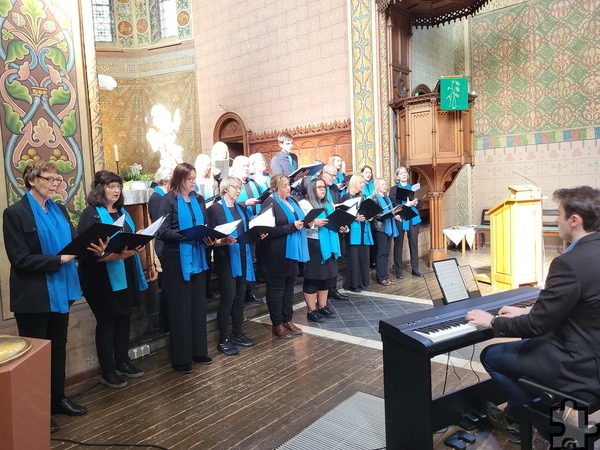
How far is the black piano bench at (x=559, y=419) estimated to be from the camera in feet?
5.78

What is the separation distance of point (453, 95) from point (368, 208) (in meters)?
2.71

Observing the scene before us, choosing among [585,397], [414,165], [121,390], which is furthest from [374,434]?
[414,165]

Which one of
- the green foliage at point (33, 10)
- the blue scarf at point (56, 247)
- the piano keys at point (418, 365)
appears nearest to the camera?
the piano keys at point (418, 365)

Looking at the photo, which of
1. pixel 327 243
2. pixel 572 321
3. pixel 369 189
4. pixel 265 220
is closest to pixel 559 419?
pixel 572 321

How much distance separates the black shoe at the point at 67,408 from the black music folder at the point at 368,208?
345cm

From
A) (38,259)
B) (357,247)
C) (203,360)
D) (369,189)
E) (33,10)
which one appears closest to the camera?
(38,259)

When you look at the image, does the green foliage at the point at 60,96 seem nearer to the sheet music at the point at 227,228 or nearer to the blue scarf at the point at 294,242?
the sheet music at the point at 227,228

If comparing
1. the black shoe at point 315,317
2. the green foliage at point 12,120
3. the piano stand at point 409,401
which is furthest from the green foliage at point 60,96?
the black shoe at point 315,317

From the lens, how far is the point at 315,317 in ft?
16.2

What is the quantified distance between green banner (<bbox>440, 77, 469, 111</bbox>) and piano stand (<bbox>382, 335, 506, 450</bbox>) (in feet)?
17.7

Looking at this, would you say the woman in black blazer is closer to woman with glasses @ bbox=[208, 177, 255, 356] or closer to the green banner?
woman with glasses @ bbox=[208, 177, 255, 356]

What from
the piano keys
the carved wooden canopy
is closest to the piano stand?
the piano keys

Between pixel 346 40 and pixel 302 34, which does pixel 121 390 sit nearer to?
pixel 346 40

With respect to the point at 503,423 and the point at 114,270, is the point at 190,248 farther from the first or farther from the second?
the point at 503,423
